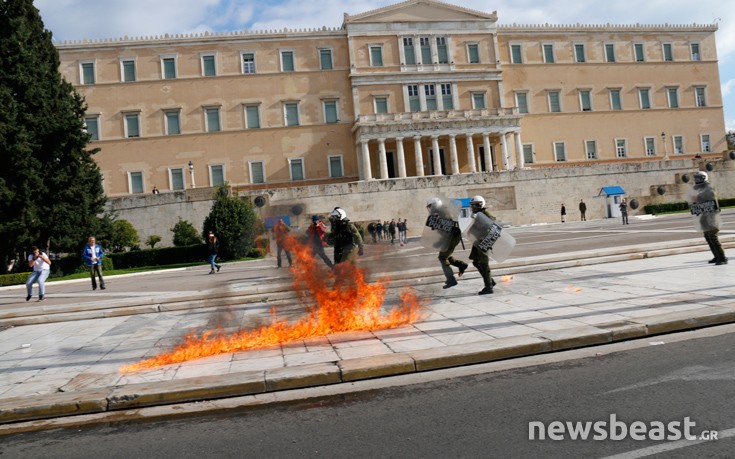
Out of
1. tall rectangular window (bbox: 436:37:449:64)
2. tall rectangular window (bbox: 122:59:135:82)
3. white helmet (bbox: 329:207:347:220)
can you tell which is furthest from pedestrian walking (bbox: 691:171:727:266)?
tall rectangular window (bbox: 122:59:135:82)

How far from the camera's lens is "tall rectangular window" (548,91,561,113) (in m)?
55.9

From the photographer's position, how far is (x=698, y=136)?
59.6 metres

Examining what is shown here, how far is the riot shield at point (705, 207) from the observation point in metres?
10.8

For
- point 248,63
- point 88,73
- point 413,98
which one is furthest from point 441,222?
point 88,73

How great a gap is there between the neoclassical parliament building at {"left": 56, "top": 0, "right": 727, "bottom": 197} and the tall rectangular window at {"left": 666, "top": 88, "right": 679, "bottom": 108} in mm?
4197

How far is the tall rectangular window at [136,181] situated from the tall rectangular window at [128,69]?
28.4 feet

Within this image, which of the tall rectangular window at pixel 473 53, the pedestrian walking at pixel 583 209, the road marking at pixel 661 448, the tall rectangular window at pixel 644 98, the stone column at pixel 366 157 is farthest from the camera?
the tall rectangular window at pixel 644 98

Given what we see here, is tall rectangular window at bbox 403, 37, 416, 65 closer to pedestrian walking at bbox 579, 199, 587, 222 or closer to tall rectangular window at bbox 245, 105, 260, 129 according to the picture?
tall rectangular window at bbox 245, 105, 260, 129

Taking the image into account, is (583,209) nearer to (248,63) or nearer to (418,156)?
(418,156)

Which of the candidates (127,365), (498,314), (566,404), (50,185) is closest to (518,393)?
(566,404)

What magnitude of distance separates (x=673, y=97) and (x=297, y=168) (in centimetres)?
4331

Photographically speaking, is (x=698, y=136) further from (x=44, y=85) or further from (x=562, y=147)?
(x=44, y=85)

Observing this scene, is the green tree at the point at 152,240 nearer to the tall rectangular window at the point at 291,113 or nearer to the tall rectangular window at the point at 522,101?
the tall rectangular window at the point at 291,113

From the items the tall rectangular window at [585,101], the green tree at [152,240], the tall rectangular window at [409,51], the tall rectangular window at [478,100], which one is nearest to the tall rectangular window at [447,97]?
the tall rectangular window at [478,100]
